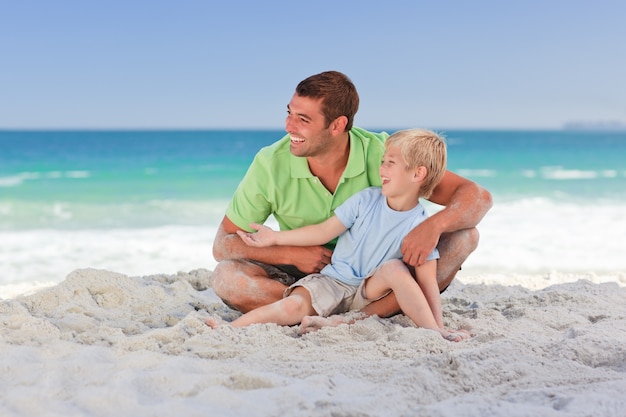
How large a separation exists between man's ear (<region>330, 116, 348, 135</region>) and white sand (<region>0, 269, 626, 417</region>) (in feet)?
3.08

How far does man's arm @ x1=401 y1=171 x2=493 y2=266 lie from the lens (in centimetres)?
328

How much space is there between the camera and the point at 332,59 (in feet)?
89.6

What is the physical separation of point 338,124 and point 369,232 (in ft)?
1.84

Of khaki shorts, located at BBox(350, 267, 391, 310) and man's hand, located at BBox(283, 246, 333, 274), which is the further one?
man's hand, located at BBox(283, 246, 333, 274)

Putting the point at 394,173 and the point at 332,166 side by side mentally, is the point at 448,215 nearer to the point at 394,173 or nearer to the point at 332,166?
the point at 394,173

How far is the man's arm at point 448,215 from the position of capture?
328 cm

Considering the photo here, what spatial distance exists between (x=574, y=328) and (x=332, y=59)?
24.9 metres

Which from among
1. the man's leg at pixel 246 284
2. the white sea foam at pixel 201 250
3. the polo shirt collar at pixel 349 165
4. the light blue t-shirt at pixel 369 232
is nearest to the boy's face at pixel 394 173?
the light blue t-shirt at pixel 369 232

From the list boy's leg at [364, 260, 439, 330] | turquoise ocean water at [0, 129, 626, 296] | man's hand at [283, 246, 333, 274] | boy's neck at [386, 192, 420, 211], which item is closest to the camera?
boy's leg at [364, 260, 439, 330]

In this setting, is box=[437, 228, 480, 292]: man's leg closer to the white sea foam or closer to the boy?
the boy

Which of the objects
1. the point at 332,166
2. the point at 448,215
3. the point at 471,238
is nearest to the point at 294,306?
the point at 332,166

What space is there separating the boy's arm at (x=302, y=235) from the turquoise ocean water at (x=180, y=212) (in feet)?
10.6

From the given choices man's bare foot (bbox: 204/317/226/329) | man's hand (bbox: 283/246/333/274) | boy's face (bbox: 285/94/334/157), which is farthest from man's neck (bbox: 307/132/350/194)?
man's bare foot (bbox: 204/317/226/329)

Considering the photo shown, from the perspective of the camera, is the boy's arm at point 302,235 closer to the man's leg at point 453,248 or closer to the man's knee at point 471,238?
the man's leg at point 453,248
